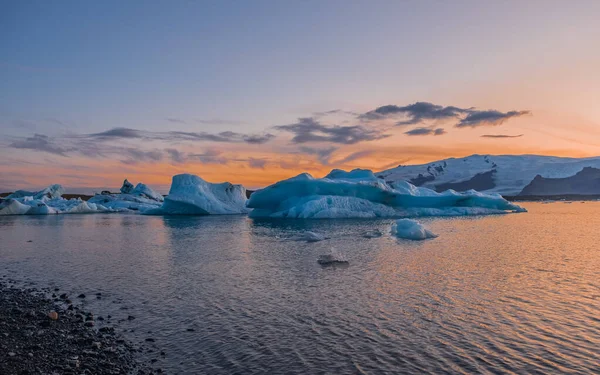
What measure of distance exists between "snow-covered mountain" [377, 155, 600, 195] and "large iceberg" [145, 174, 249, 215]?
64917 mm

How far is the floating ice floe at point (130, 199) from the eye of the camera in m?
70.2

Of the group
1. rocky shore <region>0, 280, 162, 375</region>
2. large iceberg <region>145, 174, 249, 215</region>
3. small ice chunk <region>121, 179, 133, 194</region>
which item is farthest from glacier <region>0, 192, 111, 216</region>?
rocky shore <region>0, 280, 162, 375</region>

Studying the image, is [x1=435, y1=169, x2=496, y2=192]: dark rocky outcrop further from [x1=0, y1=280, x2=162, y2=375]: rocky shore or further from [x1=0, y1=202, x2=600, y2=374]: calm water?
[x1=0, y1=280, x2=162, y2=375]: rocky shore

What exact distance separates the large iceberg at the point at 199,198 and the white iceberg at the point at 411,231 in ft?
98.0

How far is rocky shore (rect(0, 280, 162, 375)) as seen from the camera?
6.65 meters

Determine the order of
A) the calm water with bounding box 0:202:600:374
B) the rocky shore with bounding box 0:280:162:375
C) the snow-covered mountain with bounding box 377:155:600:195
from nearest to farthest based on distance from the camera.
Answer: the rocky shore with bounding box 0:280:162:375, the calm water with bounding box 0:202:600:374, the snow-covered mountain with bounding box 377:155:600:195

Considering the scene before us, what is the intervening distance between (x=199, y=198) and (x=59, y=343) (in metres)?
42.6

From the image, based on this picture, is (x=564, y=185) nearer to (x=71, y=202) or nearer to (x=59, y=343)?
(x=71, y=202)

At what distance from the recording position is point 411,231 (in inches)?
949

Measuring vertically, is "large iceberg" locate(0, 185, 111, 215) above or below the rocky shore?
above

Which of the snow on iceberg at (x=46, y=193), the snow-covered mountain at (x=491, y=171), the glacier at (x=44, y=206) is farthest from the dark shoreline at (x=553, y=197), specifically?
the snow on iceberg at (x=46, y=193)

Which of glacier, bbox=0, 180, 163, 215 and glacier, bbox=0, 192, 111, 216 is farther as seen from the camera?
glacier, bbox=0, 180, 163, 215

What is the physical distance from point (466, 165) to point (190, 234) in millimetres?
157778

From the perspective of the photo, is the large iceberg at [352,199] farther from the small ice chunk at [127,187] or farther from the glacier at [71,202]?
the small ice chunk at [127,187]
